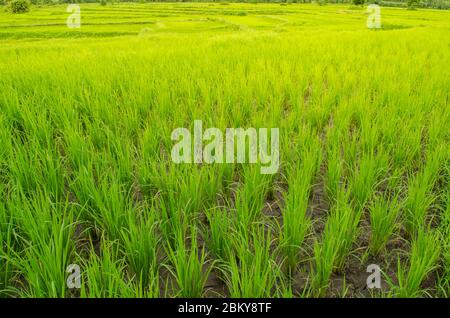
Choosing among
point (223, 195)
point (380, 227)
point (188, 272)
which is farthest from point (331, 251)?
point (223, 195)

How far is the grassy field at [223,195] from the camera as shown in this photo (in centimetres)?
132

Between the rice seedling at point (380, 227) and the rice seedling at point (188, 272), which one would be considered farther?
the rice seedling at point (380, 227)

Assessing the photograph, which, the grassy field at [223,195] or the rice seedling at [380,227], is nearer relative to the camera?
the grassy field at [223,195]

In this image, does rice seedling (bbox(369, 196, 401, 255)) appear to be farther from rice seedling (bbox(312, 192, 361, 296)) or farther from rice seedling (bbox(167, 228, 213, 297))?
rice seedling (bbox(167, 228, 213, 297))

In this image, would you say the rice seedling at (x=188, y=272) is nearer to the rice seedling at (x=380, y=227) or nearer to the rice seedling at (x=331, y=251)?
the rice seedling at (x=331, y=251)

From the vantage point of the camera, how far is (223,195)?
1988 millimetres

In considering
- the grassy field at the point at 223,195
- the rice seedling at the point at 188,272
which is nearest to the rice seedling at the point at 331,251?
the grassy field at the point at 223,195

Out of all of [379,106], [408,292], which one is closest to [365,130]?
[379,106]

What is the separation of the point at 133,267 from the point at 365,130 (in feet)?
6.25

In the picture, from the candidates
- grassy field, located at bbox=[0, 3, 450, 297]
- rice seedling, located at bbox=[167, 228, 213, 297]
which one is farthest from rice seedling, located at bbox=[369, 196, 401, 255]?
rice seedling, located at bbox=[167, 228, 213, 297]

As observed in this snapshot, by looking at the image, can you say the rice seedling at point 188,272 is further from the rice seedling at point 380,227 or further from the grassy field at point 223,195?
the rice seedling at point 380,227

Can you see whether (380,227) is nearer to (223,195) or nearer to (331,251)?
(331,251)

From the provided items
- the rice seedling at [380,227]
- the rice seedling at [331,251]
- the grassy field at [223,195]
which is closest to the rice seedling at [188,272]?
the grassy field at [223,195]

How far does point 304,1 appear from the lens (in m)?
56.9
